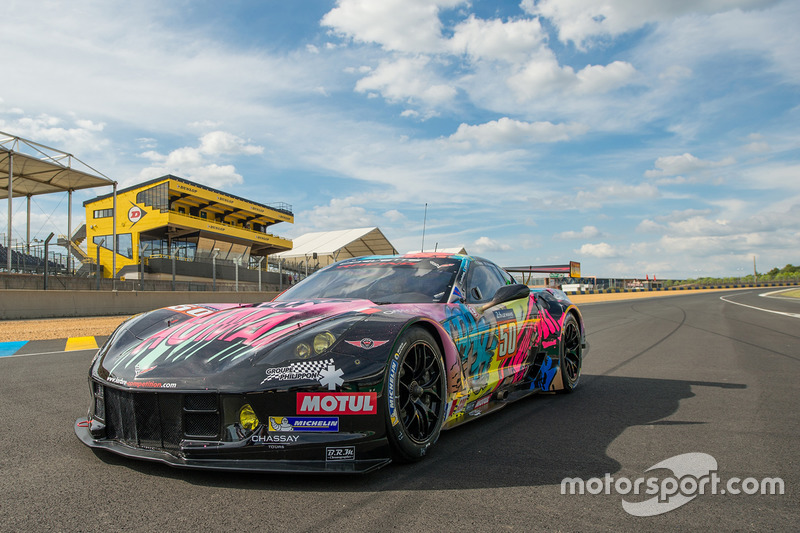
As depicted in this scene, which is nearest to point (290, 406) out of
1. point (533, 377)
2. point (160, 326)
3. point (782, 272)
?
point (160, 326)

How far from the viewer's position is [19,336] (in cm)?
1018

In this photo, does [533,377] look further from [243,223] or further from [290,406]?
[243,223]

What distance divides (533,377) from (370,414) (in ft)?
8.30

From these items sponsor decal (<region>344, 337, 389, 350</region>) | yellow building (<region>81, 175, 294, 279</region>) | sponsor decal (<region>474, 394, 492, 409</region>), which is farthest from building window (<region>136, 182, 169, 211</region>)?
sponsor decal (<region>344, 337, 389, 350</region>)

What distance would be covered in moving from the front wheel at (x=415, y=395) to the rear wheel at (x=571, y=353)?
2306mm

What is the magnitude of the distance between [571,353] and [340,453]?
3.49 metres

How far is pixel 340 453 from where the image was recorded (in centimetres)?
261

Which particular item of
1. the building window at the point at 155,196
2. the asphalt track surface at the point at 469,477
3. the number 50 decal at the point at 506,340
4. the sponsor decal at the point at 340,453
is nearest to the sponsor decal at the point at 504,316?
the number 50 decal at the point at 506,340

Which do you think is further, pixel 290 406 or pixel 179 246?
pixel 179 246

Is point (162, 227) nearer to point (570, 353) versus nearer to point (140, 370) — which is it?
point (570, 353)

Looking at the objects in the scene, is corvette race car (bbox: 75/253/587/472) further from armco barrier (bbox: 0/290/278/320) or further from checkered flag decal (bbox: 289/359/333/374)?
armco barrier (bbox: 0/290/278/320)

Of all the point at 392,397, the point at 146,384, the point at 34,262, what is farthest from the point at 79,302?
the point at 392,397

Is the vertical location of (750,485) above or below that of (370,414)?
below

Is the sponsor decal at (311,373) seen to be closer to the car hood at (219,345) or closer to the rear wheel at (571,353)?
the car hood at (219,345)
